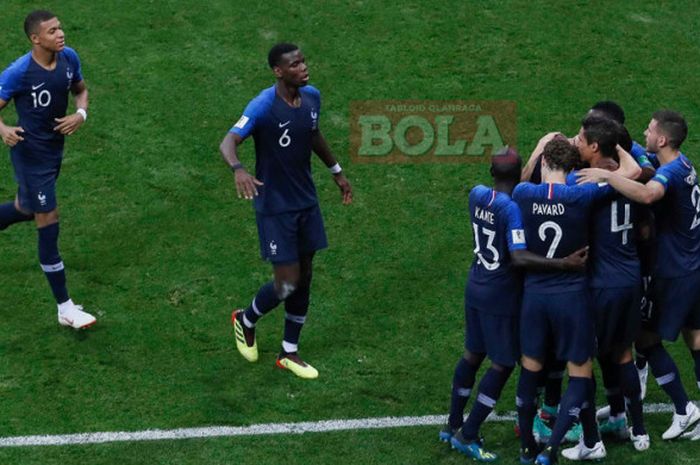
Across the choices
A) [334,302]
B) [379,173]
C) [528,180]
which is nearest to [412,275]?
[334,302]

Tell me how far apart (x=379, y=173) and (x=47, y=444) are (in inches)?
213

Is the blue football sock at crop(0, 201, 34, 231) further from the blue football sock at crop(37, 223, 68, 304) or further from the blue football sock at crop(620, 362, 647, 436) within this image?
the blue football sock at crop(620, 362, 647, 436)

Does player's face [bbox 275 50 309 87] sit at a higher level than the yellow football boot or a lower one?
higher

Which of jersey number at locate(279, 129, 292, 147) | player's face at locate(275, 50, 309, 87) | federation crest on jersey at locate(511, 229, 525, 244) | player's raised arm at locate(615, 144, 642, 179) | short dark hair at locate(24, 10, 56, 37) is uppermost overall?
short dark hair at locate(24, 10, 56, 37)

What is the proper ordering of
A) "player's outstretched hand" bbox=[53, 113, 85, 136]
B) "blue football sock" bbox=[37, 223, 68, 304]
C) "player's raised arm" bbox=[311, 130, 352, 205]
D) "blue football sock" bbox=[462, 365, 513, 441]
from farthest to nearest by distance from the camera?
"blue football sock" bbox=[37, 223, 68, 304], "player's outstretched hand" bbox=[53, 113, 85, 136], "player's raised arm" bbox=[311, 130, 352, 205], "blue football sock" bbox=[462, 365, 513, 441]

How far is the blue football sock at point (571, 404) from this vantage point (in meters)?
9.15

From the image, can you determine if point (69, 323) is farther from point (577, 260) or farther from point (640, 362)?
point (640, 362)

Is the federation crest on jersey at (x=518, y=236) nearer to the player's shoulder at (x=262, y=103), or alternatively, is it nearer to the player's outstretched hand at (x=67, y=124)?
the player's shoulder at (x=262, y=103)

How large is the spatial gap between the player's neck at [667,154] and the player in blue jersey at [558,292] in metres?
0.44

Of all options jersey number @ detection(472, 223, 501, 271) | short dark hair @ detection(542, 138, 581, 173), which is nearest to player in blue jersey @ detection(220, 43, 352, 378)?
jersey number @ detection(472, 223, 501, 271)

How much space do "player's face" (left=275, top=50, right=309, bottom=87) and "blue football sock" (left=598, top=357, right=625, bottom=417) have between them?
3.13m

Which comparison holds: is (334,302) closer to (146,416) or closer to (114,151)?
(146,416)

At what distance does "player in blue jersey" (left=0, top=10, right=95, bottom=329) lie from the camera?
11.0 m

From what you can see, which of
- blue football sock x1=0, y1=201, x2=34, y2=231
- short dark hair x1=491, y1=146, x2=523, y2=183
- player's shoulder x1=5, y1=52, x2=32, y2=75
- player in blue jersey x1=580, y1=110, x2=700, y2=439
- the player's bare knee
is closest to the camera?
short dark hair x1=491, y1=146, x2=523, y2=183
